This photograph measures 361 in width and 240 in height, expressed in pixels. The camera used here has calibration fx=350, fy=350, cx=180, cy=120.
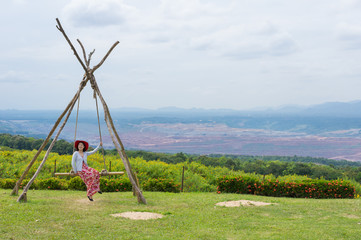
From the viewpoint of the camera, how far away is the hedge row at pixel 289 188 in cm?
1440

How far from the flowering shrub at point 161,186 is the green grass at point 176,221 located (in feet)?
11.5

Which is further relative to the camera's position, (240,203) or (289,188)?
(289,188)

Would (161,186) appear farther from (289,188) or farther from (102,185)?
(289,188)

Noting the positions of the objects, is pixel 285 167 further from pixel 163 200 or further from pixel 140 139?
pixel 140 139

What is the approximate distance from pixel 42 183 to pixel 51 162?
18.3ft

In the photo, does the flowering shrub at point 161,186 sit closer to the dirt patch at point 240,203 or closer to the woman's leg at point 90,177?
the dirt patch at point 240,203

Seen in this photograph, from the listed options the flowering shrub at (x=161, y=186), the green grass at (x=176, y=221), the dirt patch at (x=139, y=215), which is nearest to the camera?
the green grass at (x=176, y=221)

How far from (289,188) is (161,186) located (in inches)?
211

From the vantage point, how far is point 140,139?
5497 inches

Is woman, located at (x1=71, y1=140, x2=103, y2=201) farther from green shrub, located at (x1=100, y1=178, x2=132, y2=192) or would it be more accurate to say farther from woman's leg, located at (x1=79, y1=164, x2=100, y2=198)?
green shrub, located at (x1=100, y1=178, x2=132, y2=192)

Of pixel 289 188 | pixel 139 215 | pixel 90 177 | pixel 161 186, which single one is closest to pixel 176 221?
pixel 139 215

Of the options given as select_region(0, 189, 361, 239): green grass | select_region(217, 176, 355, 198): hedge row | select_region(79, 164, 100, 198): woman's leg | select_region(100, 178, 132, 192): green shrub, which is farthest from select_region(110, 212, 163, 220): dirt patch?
select_region(217, 176, 355, 198): hedge row

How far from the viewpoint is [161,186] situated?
14945mm

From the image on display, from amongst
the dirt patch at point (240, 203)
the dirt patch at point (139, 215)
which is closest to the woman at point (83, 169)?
Answer: the dirt patch at point (139, 215)
